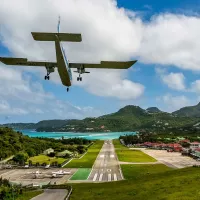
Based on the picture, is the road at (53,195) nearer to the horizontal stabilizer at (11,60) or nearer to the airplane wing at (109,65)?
the airplane wing at (109,65)

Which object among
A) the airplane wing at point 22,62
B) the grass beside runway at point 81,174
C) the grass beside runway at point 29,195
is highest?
the airplane wing at point 22,62

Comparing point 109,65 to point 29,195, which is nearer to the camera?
point 109,65

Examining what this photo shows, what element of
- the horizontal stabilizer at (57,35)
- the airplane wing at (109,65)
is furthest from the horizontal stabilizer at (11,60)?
the horizontal stabilizer at (57,35)

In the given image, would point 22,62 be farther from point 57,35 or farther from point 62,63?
point 57,35

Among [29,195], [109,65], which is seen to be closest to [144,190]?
[29,195]

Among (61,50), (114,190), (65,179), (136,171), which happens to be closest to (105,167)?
(136,171)

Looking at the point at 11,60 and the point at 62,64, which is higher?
the point at 11,60
